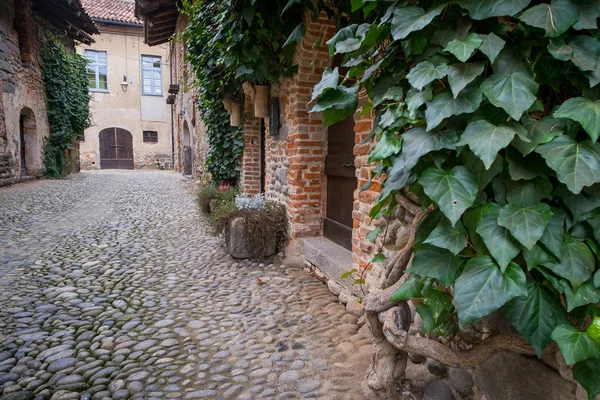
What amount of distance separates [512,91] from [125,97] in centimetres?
2211

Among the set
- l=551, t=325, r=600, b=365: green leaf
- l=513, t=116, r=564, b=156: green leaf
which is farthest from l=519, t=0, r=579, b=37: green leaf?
l=551, t=325, r=600, b=365: green leaf

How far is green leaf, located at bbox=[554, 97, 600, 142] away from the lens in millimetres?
991

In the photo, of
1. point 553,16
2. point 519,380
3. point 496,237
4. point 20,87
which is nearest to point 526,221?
point 496,237

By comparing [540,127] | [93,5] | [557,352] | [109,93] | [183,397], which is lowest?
[183,397]

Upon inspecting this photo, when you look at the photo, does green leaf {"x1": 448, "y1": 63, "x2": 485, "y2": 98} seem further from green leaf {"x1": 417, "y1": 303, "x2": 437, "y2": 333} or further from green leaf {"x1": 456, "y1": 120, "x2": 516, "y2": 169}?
green leaf {"x1": 417, "y1": 303, "x2": 437, "y2": 333}

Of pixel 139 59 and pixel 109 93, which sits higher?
pixel 139 59

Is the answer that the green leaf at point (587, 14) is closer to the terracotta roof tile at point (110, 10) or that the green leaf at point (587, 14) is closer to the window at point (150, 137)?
the terracotta roof tile at point (110, 10)

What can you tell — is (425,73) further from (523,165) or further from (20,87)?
(20,87)

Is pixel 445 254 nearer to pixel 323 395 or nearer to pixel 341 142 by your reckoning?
pixel 323 395

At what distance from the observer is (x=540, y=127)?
109cm

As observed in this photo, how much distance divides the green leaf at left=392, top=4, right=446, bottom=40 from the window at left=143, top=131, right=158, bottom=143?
70.0 feet

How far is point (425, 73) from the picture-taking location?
→ 1246mm

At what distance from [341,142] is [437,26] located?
2.18m

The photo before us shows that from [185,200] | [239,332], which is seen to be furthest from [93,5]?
[239,332]
